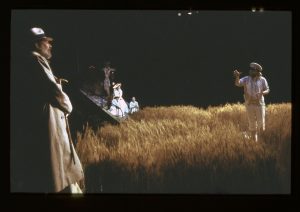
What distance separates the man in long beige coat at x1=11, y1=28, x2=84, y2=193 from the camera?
4.98 metres

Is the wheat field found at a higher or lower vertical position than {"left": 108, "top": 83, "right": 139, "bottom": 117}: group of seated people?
lower

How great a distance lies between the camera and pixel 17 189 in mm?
5035

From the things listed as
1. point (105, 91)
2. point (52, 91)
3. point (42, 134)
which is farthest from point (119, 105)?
point (42, 134)

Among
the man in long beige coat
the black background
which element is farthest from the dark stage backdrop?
the man in long beige coat

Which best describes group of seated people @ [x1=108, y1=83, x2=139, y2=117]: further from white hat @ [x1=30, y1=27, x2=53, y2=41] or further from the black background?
white hat @ [x1=30, y1=27, x2=53, y2=41]

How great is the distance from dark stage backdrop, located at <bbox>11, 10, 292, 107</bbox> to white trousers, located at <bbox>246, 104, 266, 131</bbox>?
0.11m

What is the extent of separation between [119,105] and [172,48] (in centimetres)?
71

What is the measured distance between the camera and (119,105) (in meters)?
5.04

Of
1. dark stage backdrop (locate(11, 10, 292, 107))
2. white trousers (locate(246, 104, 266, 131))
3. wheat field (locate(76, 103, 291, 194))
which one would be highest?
dark stage backdrop (locate(11, 10, 292, 107))

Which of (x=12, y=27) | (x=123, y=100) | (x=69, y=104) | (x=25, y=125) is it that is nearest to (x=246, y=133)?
(x=123, y=100)
